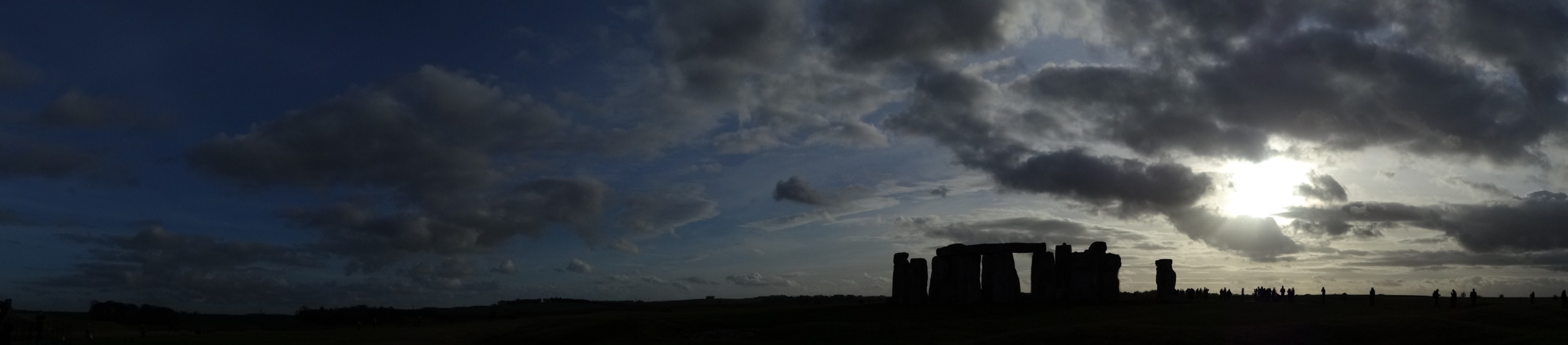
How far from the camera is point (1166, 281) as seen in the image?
158 feet

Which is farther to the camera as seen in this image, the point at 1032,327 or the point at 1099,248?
the point at 1099,248

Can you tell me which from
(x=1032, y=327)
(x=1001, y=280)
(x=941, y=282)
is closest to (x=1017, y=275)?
(x=1001, y=280)

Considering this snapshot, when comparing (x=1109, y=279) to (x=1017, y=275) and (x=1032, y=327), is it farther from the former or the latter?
(x=1032, y=327)

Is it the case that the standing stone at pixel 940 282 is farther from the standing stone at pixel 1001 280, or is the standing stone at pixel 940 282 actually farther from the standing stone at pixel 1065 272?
the standing stone at pixel 1065 272

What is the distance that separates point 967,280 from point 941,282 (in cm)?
189

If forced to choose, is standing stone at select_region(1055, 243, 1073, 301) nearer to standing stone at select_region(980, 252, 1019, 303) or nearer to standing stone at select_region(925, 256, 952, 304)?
standing stone at select_region(980, 252, 1019, 303)

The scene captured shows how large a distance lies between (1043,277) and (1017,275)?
136 centimetres

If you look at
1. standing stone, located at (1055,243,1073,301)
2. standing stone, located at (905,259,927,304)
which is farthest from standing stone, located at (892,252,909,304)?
standing stone, located at (1055,243,1073,301)

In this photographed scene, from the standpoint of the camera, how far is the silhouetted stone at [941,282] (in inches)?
1961

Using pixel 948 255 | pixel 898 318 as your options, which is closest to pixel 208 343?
pixel 898 318

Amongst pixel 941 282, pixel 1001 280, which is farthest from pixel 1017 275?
pixel 941 282

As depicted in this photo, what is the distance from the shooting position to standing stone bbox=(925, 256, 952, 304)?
164ft

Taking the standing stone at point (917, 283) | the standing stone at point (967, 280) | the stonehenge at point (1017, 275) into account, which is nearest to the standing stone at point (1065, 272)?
the stonehenge at point (1017, 275)

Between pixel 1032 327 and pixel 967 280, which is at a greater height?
pixel 967 280
